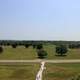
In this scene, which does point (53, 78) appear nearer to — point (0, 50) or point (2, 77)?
point (2, 77)

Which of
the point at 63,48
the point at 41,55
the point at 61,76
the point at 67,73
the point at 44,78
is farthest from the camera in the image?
the point at 63,48

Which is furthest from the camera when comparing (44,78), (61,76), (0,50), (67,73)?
(0,50)

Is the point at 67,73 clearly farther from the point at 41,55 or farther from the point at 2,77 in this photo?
the point at 41,55

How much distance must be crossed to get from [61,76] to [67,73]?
95.5 inches


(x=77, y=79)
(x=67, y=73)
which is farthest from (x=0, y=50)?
(x=77, y=79)

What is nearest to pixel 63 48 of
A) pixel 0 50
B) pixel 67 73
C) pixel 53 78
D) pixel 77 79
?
pixel 0 50

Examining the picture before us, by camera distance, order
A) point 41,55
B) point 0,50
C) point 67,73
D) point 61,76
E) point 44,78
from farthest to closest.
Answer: point 0,50, point 41,55, point 67,73, point 61,76, point 44,78

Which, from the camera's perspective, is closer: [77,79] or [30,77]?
[77,79]

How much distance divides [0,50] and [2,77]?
112 feet

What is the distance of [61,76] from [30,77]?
3.15 meters

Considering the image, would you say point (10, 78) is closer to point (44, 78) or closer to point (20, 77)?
point (20, 77)

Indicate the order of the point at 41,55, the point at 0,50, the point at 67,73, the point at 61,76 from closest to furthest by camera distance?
the point at 61,76 < the point at 67,73 < the point at 41,55 < the point at 0,50

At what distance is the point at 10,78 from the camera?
27.5m

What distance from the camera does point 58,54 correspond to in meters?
59.0
